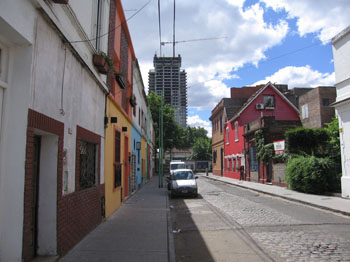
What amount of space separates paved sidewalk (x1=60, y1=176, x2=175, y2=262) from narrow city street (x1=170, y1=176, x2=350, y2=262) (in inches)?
14.6

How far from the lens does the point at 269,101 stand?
30453 millimetres

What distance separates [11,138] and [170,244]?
384cm

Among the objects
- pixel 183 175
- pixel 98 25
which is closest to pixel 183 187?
pixel 183 175

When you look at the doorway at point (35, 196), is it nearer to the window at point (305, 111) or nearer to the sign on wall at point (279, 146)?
the sign on wall at point (279, 146)

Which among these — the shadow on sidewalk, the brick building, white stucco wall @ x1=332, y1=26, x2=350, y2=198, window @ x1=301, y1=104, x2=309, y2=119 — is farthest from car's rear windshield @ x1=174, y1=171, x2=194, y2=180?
window @ x1=301, y1=104, x2=309, y2=119

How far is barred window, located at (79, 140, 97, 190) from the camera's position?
261 inches

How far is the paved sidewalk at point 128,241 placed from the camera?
5262 mm

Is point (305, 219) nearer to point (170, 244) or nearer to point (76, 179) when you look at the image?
point (170, 244)

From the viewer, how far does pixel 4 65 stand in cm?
387

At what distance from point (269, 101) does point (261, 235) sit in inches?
998

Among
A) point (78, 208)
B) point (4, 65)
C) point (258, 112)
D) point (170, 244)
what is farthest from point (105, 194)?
point (258, 112)

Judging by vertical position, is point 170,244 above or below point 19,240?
below

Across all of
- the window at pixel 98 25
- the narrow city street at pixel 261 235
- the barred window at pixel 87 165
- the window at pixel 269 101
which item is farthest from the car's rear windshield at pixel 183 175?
the window at pixel 269 101

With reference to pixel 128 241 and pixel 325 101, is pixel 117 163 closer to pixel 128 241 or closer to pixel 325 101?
pixel 128 241
